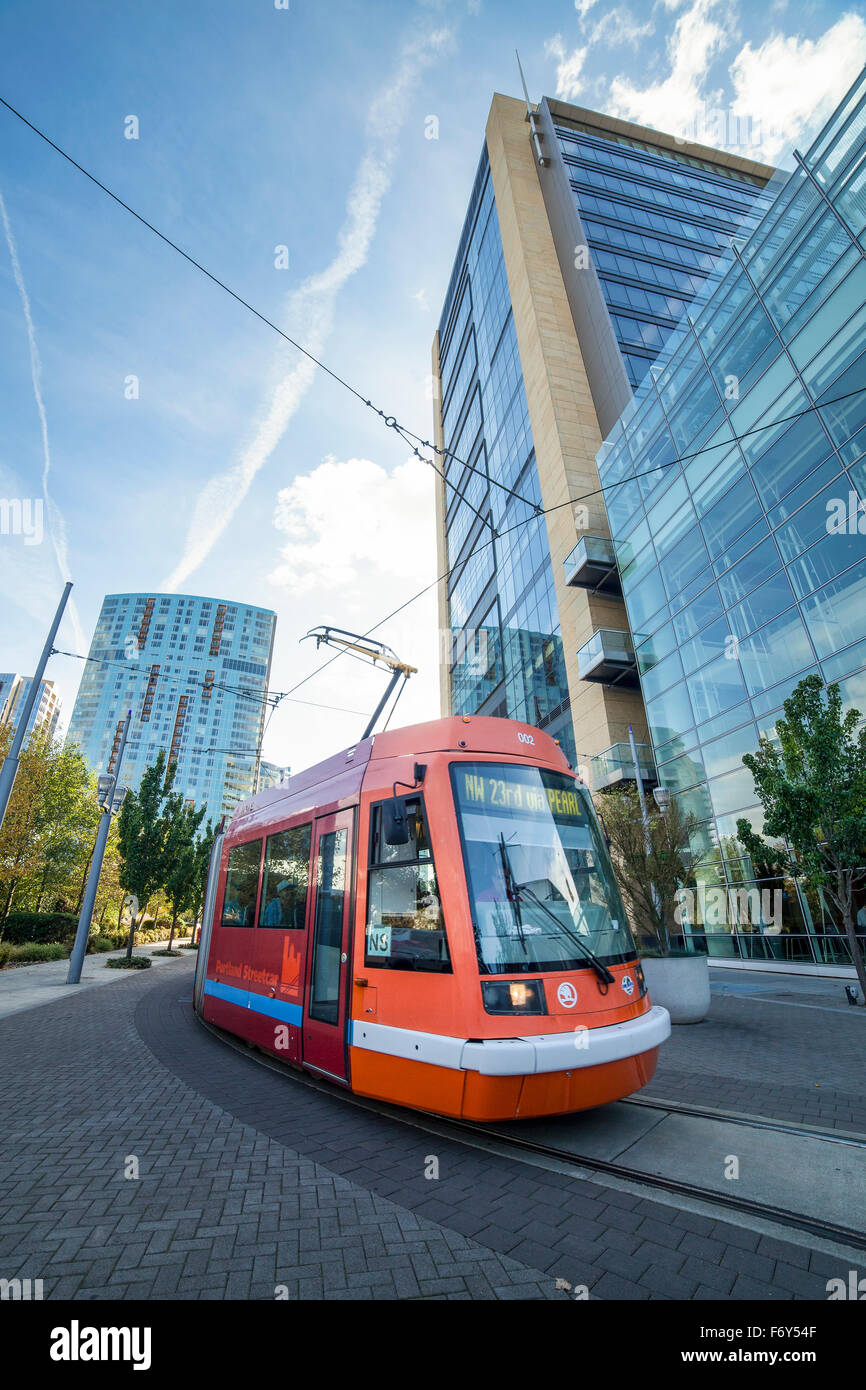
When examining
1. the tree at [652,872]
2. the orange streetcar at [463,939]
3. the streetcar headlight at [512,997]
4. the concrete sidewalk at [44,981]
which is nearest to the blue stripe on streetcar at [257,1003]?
the orange streetcar at [463,939]

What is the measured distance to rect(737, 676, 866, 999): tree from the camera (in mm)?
9789

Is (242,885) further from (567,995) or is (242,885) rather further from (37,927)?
(37,927)

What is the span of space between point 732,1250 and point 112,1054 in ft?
23.7

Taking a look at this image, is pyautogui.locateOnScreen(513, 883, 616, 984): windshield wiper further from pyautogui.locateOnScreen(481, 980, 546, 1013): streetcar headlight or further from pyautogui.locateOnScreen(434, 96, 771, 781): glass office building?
pyautogui.locateOnScreen(434, 96, 771, 781): glass office building

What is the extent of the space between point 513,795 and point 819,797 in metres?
8.03

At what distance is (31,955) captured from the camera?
61.8ft

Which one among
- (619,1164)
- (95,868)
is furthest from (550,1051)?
(95,868)

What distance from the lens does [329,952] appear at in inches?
202

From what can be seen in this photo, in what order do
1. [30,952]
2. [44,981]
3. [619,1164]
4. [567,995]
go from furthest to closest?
1. [30,952]
2. [44,981]
3. [567,995]
4. [619,1164]

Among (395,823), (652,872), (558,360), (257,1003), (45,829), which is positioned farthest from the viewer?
(558,360)

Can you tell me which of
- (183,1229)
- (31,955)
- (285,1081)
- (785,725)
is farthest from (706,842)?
(31,955)

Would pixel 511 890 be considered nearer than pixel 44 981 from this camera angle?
Yes

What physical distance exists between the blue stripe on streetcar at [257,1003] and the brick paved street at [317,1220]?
795 millimetres

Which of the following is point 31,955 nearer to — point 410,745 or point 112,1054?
point 112,1054
